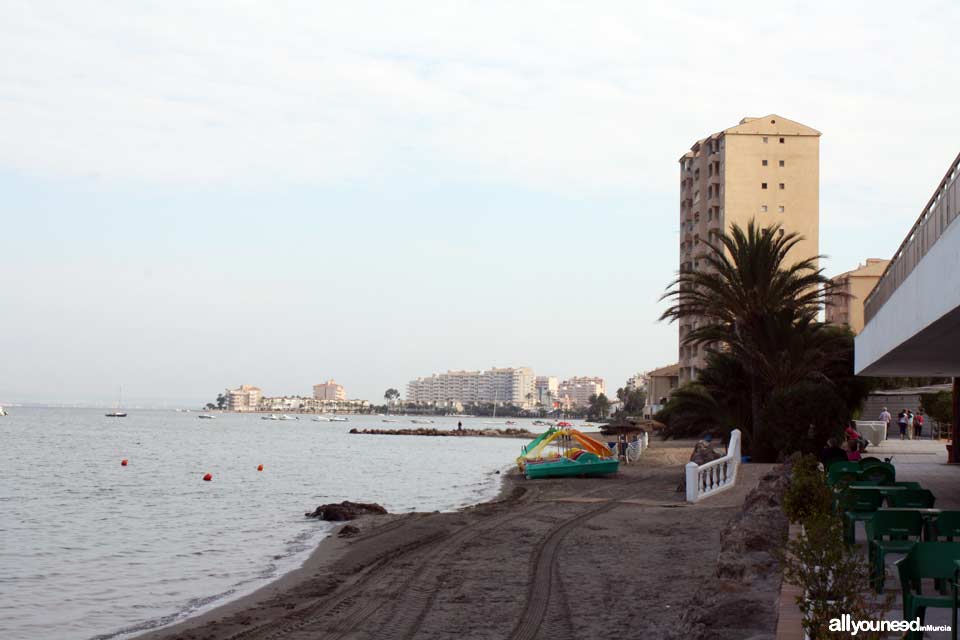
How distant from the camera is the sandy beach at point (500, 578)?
13.1 m

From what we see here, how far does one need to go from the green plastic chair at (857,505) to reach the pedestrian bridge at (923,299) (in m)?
2.34

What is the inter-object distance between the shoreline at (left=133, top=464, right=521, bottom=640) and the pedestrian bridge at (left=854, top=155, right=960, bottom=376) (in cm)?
1067

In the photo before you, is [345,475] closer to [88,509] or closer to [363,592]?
[88,509]

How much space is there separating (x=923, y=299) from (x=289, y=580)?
466 inches

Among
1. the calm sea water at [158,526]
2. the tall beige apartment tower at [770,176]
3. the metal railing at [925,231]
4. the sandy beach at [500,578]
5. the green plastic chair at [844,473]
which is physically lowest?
the calm sea water at [158,526]

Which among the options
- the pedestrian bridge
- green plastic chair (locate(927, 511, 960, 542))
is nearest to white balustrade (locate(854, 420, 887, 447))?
the pedestrian bridge

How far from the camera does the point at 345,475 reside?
54.5 meters

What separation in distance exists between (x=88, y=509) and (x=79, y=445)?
189 feet

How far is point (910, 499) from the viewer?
41.9 feet

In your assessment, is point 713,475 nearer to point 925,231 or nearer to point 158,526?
point 925,231

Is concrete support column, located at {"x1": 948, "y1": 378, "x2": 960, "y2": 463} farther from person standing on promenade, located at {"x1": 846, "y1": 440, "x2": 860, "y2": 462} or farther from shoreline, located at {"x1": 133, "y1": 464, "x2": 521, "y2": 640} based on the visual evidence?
shoreline, located at {"x1": 133, "y1": 464, "x2": 521, "y2": 640}

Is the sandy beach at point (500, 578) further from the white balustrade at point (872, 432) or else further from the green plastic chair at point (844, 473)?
the white balustrade at point (872, 432)

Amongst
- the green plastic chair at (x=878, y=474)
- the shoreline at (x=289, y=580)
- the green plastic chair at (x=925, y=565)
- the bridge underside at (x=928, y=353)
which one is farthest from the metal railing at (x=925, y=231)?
the shoreline at (x=289, y=580)

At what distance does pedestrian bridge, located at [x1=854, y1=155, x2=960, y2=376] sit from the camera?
11.4 meters
